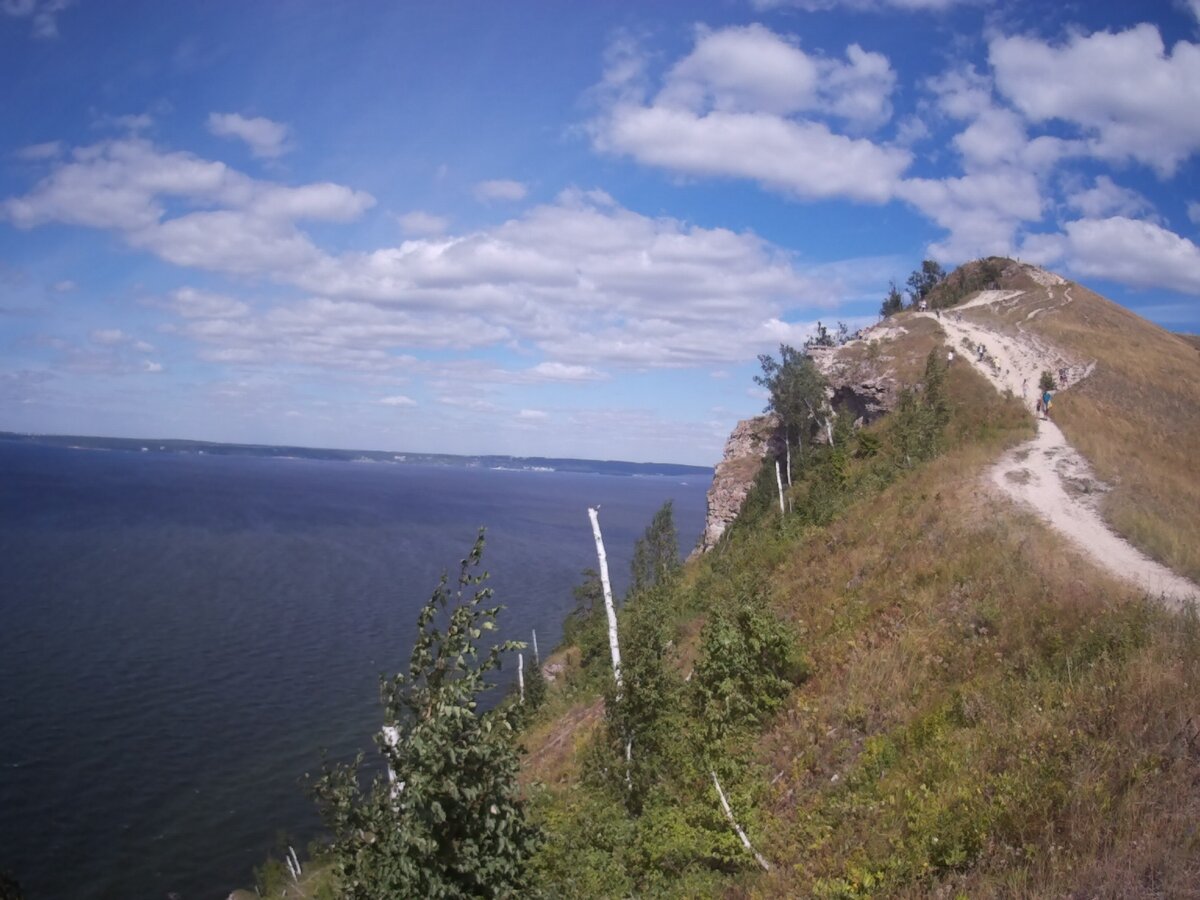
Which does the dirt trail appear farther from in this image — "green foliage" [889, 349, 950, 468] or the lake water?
the lake water

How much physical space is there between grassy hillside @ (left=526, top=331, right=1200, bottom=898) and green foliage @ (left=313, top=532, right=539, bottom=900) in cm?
92

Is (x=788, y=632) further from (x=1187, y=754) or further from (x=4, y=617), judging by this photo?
(x=4, y=617)

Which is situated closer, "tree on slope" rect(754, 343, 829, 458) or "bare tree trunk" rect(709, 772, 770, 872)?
"bare tree trunk" rect(709, 772, 770, 872)

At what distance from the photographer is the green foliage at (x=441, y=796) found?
5863 mm

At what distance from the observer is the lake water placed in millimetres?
28516

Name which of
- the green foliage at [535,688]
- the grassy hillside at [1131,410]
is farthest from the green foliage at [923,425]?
the green foliage at [535,688]

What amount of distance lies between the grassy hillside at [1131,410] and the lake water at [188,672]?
52.2 feet

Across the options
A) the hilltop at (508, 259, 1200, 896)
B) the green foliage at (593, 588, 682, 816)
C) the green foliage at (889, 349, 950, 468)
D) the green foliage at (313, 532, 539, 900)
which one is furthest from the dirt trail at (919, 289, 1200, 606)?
the green foliage at (313, 532, 539, 900)

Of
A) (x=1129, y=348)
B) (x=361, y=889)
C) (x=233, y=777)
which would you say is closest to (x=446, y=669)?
(x=361, y=889)

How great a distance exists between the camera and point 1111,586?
1345cm

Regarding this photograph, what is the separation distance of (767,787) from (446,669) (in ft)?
23.1

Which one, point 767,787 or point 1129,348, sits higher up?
point 1129,348

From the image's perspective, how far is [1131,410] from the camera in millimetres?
34781

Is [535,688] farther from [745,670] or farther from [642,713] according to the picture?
[642,713]
